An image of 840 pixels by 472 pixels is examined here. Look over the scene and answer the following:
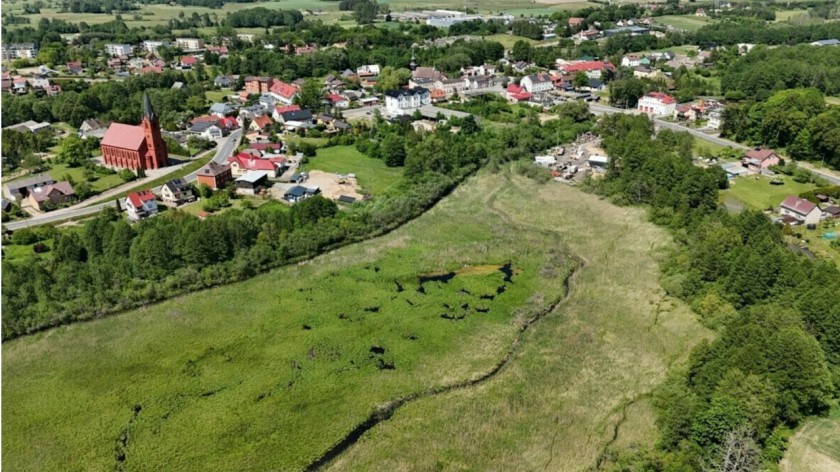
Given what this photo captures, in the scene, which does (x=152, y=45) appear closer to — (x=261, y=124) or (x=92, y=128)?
(x=92, y=128)

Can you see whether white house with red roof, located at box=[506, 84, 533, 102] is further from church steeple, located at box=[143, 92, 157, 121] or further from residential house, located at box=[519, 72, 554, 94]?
church steeple, located at box=[143, 92, 157, 121]

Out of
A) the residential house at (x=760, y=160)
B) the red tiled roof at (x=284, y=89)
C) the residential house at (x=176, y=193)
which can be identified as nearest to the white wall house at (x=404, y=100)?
the red tiled roof at (x=284, y=89)

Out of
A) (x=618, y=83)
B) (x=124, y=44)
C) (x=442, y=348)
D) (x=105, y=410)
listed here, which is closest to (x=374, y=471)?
(x=442, y=348)

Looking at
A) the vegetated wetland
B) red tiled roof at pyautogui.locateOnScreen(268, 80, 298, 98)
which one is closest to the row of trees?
the vegetated wetland

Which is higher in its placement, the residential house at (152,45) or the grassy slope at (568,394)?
the residential house at (152,45)

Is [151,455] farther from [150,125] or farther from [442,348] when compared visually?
[150,125]

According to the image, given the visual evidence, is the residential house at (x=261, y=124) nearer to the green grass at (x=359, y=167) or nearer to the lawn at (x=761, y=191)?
the green grass at (x=359, y=167)
